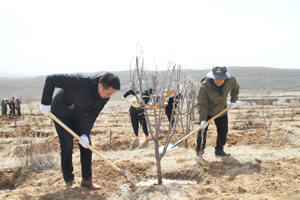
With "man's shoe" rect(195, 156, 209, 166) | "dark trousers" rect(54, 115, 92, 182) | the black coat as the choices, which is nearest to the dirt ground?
"man's shoe" rect(195, 156, 209, 166)

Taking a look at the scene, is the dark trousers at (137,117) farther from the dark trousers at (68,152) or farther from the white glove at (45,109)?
the white glove at (45,109)

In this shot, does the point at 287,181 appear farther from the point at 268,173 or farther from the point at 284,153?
the point at 284,153

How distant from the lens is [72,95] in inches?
112

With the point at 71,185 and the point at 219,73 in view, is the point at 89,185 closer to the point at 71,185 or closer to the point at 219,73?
the point at 71,185

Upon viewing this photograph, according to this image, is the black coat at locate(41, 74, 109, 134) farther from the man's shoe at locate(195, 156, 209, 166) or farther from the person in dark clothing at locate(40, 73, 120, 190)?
the man's shoe at locate(195, 156, 209, 166)

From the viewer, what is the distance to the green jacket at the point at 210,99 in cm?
367

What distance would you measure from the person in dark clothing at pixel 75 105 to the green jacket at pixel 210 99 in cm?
158

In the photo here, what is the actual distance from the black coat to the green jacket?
1.63 meters

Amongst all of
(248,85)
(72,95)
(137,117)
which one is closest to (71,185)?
(72,95)

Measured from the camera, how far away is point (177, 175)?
144 inches

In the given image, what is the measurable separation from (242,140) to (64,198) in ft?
13.5

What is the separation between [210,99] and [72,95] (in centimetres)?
215

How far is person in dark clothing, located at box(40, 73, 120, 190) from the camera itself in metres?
2.79

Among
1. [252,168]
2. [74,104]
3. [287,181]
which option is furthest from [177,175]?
[74,104]
